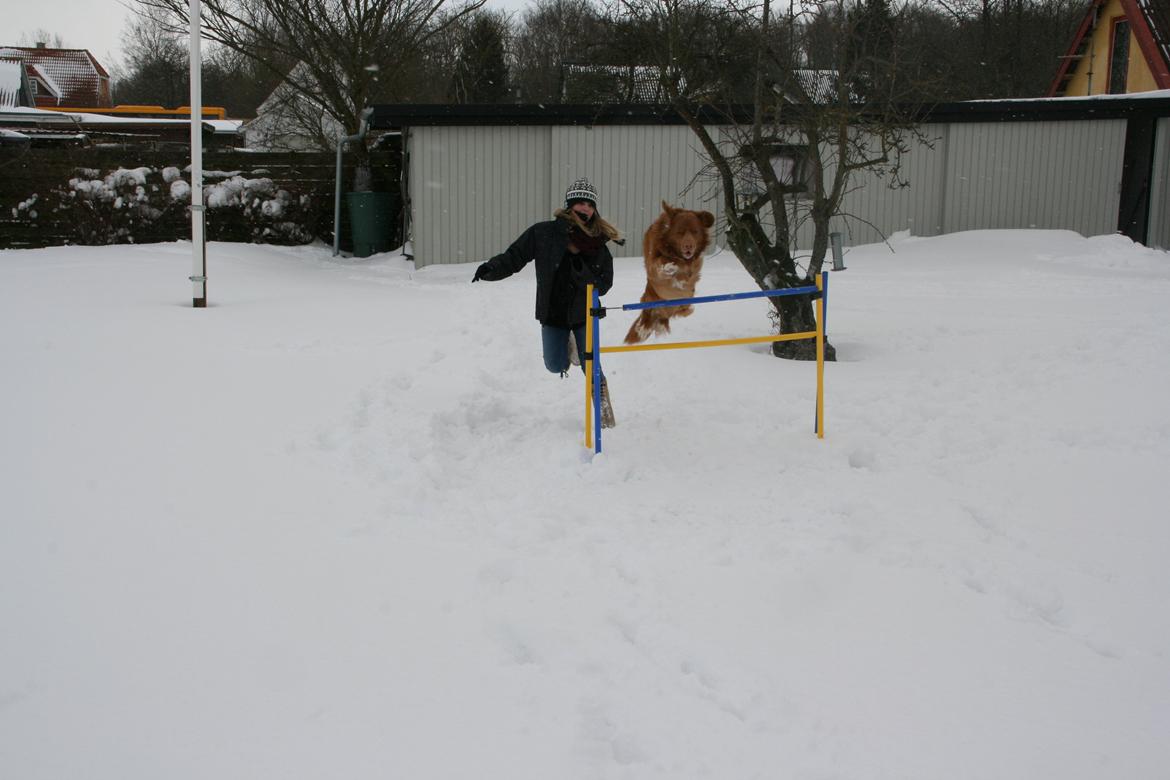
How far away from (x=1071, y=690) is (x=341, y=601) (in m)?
2.84

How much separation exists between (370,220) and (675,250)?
36.9 feet

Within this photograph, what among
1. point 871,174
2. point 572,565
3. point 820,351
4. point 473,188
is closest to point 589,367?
point 820,351

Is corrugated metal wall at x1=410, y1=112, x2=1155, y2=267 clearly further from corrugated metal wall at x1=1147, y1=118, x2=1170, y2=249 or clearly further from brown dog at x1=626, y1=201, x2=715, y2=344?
brown dog at x1=626, y1=201, x2=715, y2=344

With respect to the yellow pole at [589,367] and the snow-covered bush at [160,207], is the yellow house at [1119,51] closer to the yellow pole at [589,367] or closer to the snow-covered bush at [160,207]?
the snow-covered bush at [160,207]

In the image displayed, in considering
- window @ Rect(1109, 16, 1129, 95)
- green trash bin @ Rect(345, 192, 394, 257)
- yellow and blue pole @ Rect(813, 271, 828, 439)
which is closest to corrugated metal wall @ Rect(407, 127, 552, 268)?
green trash bin @ Rect(345, 192, 394, 257)

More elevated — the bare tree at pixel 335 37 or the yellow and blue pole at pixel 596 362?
the bare tree at pixel 335 37

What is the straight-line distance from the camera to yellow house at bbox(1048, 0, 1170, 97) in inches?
799

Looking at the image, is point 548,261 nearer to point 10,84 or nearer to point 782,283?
point 782,283

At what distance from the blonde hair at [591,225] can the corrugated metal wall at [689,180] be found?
391 inches

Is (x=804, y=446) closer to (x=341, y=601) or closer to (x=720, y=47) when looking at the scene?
(x=341, y=601)

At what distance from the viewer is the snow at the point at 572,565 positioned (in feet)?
10.4

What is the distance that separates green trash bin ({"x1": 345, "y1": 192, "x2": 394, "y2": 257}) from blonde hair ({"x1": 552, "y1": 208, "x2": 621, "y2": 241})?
1170 cm

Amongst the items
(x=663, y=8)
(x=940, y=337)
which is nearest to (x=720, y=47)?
(x=663, y=8)

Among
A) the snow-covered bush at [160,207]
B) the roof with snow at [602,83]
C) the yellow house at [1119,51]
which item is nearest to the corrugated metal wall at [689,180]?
the roof with snow at [602,83]
